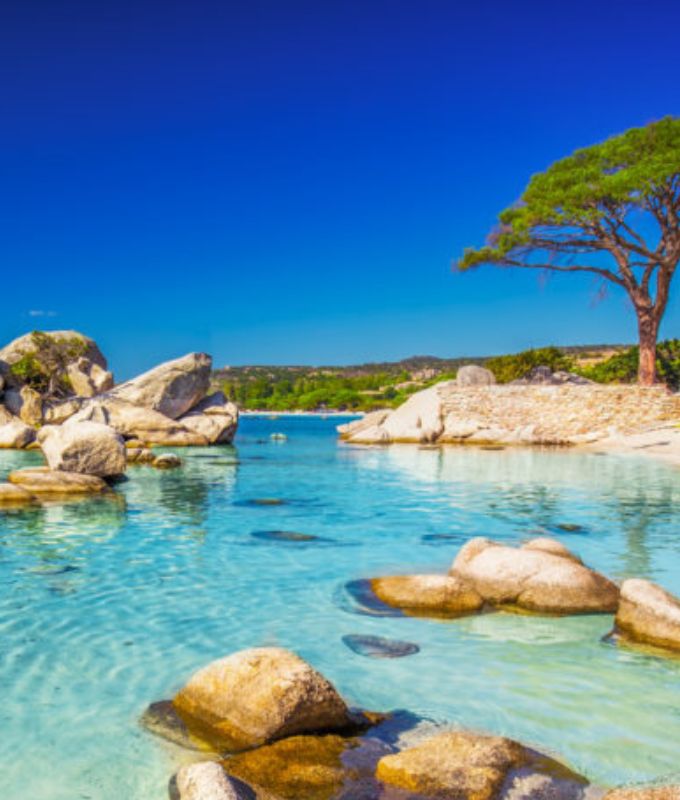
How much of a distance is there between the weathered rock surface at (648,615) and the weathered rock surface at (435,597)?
1.49 meters

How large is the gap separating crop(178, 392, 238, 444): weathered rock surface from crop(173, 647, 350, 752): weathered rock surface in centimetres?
3023

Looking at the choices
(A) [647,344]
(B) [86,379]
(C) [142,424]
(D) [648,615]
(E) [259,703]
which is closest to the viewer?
(E) [259,703]

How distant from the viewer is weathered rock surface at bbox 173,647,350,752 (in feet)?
15.0

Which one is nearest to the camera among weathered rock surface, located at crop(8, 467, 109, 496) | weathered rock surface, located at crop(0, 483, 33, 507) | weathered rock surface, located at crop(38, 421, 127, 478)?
weathered rock surface, located at crop(0, 483, 33, 507)

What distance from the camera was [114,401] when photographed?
33781 mm

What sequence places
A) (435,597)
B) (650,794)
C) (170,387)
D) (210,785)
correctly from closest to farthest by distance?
(650,794)
(210,785)
(435,597)
(170,387)

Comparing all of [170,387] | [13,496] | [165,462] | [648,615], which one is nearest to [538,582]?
[648,615]

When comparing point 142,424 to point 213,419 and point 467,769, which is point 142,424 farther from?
point 467,769

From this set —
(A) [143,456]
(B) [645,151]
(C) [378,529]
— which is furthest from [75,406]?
(B) [645,151]

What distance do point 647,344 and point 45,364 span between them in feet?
105

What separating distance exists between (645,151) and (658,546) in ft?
87.7

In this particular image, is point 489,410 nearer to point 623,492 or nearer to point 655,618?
point 623,492

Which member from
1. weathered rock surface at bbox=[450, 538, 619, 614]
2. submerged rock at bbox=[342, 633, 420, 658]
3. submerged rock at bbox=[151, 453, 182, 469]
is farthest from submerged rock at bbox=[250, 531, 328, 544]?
submerged rock at bbox=[151, 453, 182, 469]

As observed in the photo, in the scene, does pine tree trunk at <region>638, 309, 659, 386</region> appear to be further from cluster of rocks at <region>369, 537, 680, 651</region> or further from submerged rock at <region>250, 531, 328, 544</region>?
cluster of rocks at <region>369, 537, 680, 651</region>
